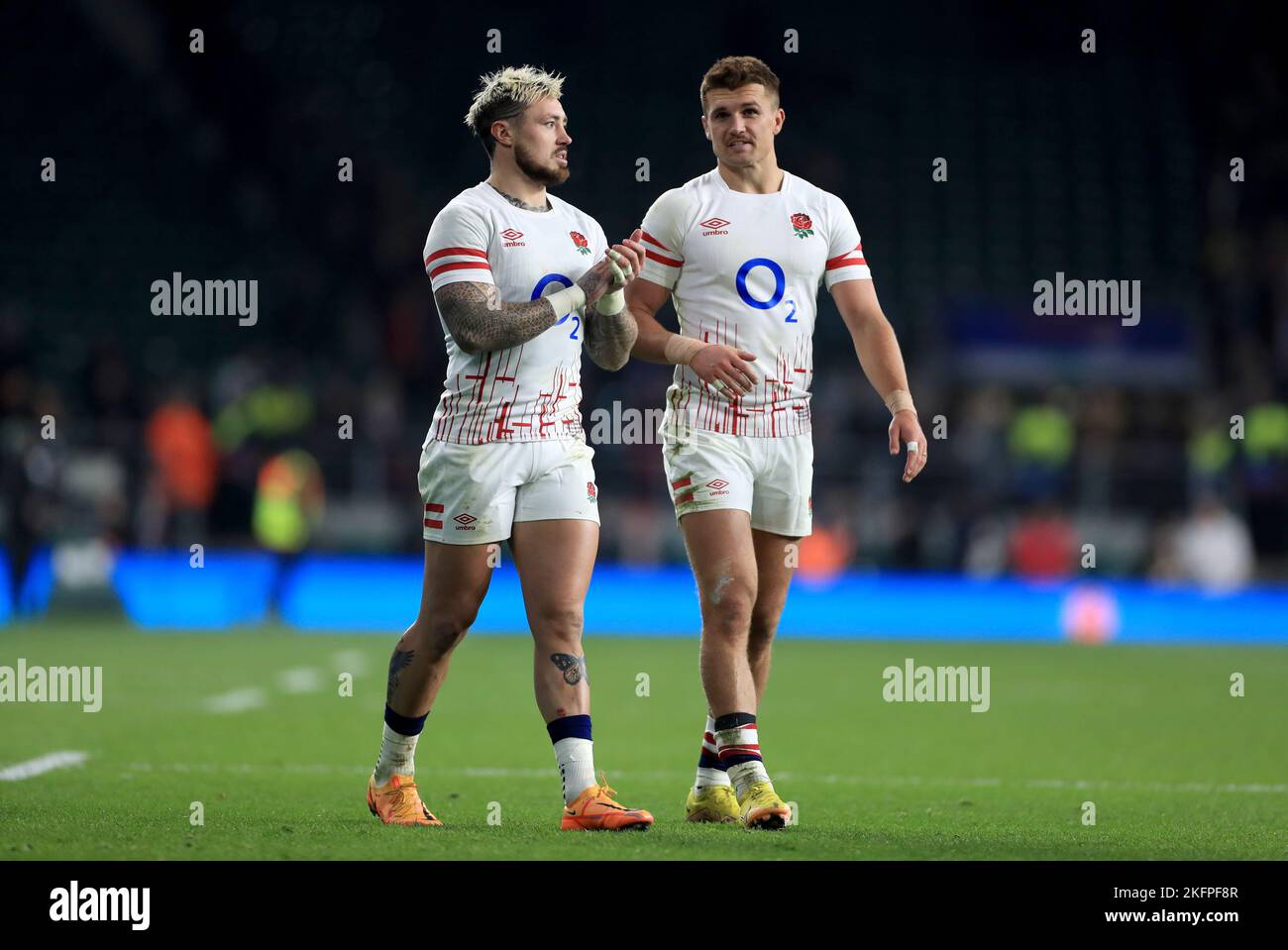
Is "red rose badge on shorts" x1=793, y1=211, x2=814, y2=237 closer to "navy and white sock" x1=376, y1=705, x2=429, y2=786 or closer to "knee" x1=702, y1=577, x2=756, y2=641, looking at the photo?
"knee" x1=702, y1=577, x2=756, y2=641

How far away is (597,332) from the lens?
6645 mm

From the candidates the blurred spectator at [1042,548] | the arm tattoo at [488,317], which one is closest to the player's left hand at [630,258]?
the arm tattoo at [488,317]

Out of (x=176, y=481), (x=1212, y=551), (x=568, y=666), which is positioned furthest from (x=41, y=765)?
(x=1212, y=551)

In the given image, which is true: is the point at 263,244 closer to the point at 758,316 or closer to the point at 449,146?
the point at 449,146

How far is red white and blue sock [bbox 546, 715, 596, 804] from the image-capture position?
246 inches

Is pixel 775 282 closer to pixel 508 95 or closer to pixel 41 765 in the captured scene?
pixel 508 95

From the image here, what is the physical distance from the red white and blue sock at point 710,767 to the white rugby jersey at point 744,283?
113cm

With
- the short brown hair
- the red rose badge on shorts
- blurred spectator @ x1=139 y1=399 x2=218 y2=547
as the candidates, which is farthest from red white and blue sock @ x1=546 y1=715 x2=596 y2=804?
blurred spectator @ x1=139 y1=399 x2=218 y2=547

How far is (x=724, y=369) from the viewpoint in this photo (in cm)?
655

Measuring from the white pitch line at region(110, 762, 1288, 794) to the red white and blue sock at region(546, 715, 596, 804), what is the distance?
2188 mm

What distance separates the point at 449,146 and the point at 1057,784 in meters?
21.4

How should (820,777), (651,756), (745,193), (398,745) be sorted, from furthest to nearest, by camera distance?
(651,756), (820,777), (745,193), (398,745)

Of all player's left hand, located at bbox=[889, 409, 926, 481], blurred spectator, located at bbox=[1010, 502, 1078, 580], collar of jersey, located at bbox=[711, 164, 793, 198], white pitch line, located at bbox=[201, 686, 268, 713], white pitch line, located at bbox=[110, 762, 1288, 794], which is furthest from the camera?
blurred spectator, located at bbox=[1010, 502, 1078, 580]

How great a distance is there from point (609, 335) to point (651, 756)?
3.50 m
